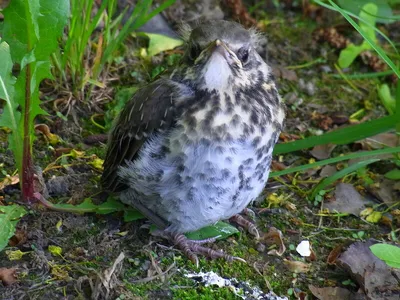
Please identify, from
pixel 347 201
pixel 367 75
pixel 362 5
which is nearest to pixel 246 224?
pixel 347 201

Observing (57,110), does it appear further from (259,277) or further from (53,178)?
(259,277)

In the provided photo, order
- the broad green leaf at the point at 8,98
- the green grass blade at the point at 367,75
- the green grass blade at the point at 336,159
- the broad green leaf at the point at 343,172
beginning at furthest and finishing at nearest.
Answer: the green grass blade at the point at 367,75 → the broad green leaf at the point at 343,172 → the green grass blade at the point at 336,159 → the broad green leaf at the point at 8,98

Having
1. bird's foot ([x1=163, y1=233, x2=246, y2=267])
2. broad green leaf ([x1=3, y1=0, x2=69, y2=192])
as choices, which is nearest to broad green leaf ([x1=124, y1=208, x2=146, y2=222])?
bird's foot ([x1=163, y1=233, x2=246, y2=267])

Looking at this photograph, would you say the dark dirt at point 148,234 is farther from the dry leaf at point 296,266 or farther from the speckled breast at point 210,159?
the speckled breast at point 210,159

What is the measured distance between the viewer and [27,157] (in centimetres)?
335

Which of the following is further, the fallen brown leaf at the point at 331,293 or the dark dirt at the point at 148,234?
the fallen brown leaf at the point at 331,293

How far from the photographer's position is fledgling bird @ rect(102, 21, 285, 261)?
312 cm

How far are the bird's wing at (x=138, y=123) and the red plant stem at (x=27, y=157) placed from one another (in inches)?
14.1

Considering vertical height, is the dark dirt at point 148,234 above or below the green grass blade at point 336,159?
below

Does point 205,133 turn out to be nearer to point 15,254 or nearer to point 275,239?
point 275,239

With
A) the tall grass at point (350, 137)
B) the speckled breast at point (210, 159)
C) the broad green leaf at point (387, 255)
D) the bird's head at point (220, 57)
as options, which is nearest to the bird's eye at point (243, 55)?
the bird's head at point (220, 57)

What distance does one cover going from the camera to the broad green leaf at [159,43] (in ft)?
14.9

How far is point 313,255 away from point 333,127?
3.62ft

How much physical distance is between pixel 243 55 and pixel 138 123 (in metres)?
0.56
